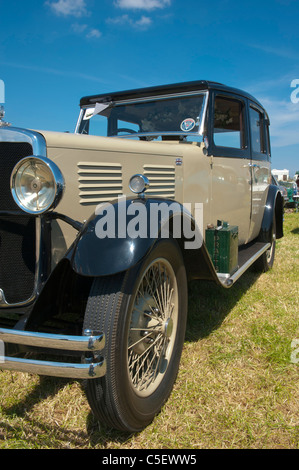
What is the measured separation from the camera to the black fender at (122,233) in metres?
1.56

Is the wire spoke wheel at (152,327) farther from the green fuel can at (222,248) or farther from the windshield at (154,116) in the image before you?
the windshield at (154,116)

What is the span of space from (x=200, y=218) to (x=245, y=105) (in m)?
1.44

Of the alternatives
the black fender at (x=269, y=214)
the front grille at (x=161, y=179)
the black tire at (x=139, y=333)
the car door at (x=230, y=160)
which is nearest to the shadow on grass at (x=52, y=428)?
the black tire at (x=139, y=333)

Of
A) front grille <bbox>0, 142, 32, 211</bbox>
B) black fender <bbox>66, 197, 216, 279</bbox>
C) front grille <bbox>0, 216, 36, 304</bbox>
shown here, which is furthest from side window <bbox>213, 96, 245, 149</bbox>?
front grille <bbox>0, 216, 36, 304</bbox>

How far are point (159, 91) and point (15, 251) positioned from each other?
1941mm

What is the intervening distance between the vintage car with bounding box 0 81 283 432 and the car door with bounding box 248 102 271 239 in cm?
99

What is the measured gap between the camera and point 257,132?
412 cm

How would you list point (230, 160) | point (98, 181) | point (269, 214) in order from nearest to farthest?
1. point (98, 181)
2. point (230, 160)
3. point (269, 214)

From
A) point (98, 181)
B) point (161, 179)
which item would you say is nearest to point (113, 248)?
point (98, 181)

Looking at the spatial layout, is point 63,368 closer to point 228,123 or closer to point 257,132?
point 228,123

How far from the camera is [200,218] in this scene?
114 inches

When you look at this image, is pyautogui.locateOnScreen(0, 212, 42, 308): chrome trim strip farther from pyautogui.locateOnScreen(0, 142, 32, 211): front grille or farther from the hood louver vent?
the hood louver vent
